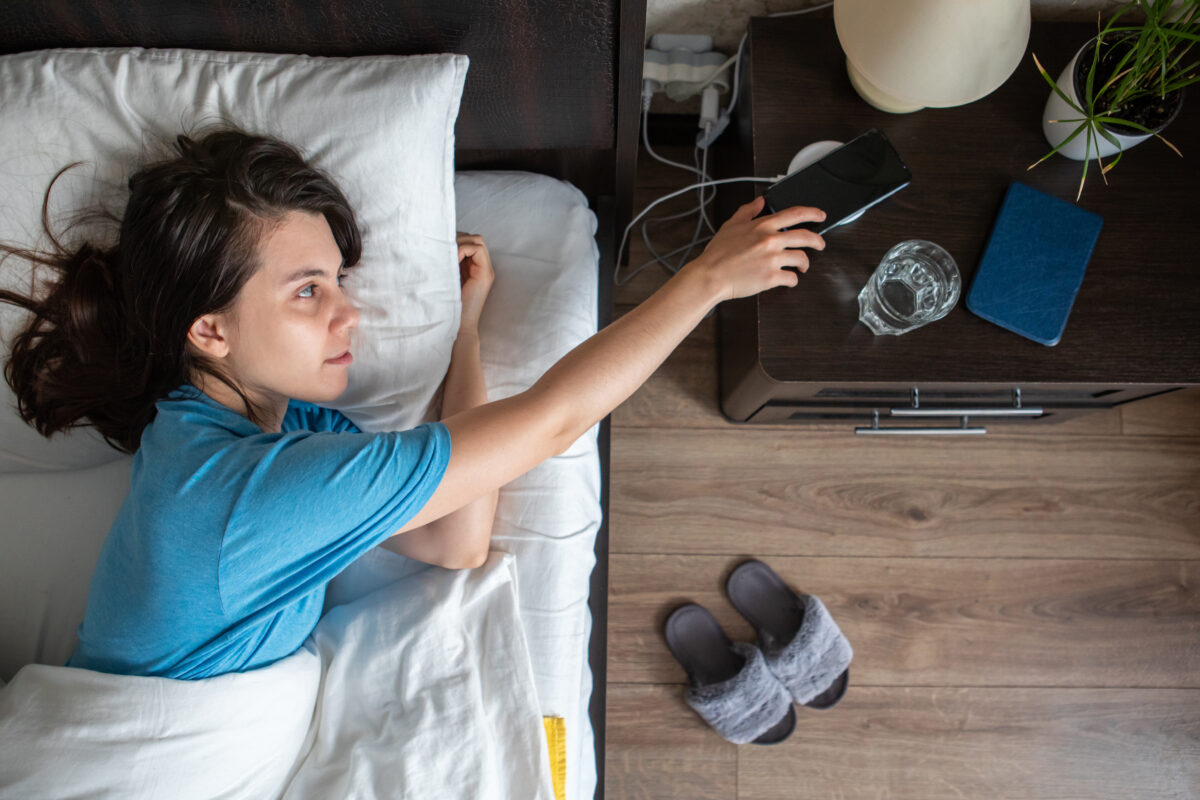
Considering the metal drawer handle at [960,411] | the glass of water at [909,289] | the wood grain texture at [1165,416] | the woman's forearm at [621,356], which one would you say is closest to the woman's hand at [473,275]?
the woman's forearm at [621,356]

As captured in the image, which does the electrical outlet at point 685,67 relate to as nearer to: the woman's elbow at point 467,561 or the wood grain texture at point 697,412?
the wood grain texture at point 697,412

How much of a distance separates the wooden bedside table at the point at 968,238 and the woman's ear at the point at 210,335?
0.58 m

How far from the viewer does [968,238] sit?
0.87 metres

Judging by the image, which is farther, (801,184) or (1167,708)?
(1167,708)

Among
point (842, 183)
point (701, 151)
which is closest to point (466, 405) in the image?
point (842, 183)

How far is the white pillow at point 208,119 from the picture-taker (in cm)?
79

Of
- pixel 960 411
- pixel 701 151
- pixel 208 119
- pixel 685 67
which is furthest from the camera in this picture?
pixel 701 151

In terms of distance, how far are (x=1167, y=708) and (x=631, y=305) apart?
1.13m

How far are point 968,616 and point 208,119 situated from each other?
4.38ft

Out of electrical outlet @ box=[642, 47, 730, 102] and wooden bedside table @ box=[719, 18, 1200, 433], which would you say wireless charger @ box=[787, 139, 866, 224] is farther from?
electrical outlet @ box=[642, 47, 730, 102]

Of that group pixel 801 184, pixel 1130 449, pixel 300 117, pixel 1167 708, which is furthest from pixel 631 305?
pixel 1167 708

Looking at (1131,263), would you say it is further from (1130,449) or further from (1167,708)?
(1167,708)

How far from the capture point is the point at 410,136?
0.82m

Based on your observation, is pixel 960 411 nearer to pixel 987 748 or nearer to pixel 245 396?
pixel 987 748
